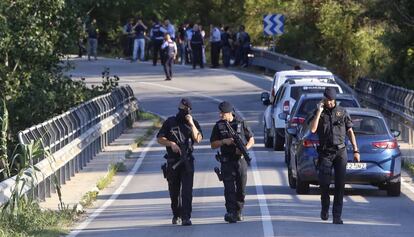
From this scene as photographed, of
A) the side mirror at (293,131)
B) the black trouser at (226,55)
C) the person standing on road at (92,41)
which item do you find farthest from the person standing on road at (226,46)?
the side mirror at (293,131)

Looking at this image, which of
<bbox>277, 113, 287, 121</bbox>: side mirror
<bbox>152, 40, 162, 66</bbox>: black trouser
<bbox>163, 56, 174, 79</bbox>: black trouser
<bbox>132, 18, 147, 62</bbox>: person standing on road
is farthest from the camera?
<bbox>132, 18, 147, 62</bbox>: person standing on road

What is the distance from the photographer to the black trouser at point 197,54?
48.8 meters

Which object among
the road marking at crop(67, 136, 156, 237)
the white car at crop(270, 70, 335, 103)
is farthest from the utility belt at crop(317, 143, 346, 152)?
the white car at crop(270, 70, 335, 103)

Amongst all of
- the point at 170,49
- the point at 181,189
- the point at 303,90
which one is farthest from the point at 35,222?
the point at 170,49

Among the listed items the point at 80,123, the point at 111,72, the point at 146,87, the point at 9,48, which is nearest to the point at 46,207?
the point at 80,123

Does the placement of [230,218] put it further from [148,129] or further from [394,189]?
[148,129]

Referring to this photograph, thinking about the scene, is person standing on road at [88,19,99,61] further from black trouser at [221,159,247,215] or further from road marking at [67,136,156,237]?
black trouser at [221,159,247,215]

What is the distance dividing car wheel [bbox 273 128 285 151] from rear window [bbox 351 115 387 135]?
25.1ft

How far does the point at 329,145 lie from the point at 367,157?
2.85 meters

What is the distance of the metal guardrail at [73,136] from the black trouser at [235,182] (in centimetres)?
266

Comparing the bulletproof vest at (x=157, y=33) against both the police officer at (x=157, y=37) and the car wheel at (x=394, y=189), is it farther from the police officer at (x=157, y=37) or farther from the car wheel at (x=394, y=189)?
the car wheel at (x=394, y=189)

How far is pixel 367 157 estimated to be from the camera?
18641 millimetres

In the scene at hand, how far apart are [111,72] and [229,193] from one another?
3416 cm

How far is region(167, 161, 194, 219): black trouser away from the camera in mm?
15820
